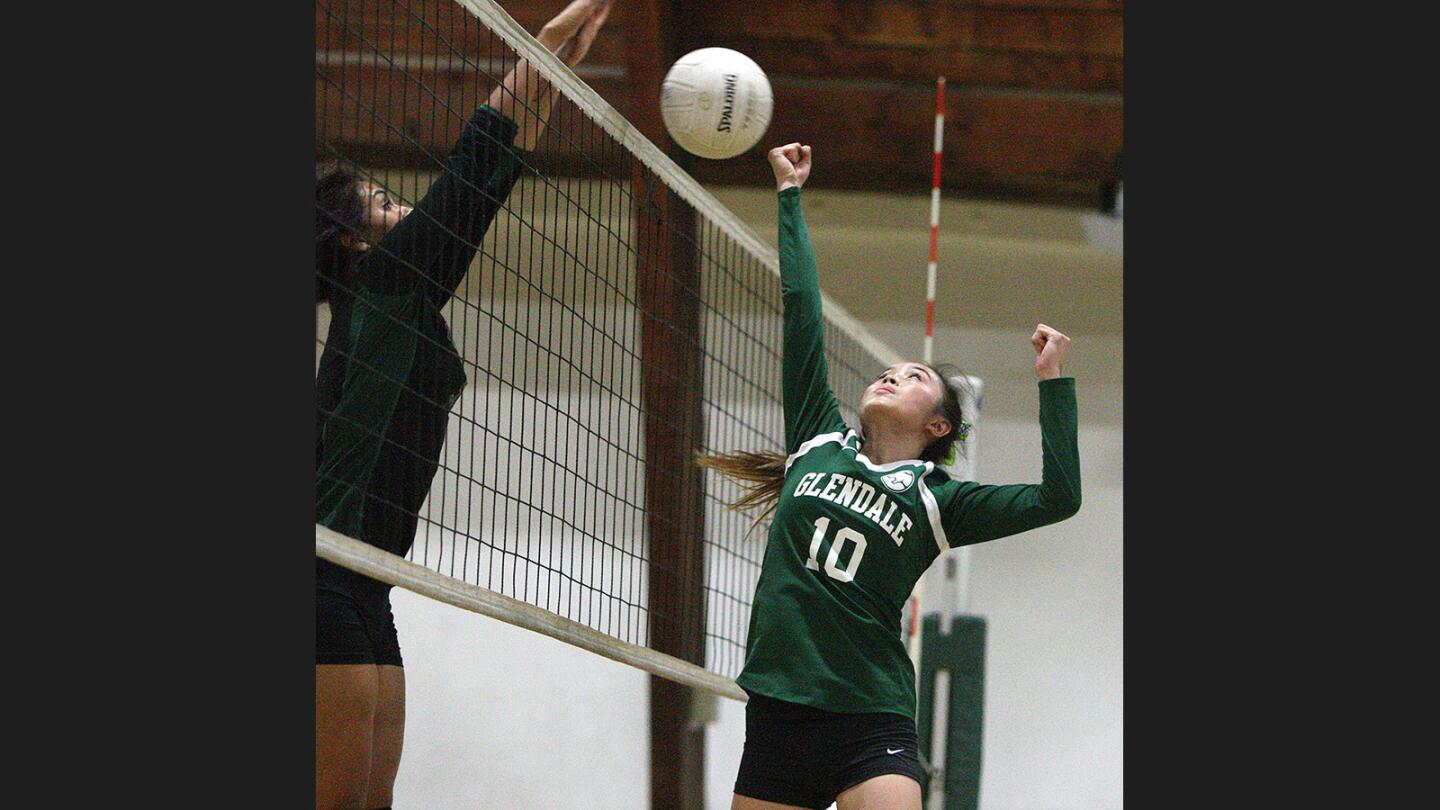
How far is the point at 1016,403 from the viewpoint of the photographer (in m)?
8.65

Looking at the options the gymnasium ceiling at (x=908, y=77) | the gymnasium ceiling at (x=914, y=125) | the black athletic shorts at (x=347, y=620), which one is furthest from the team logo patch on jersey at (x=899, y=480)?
the gymnasium ceiling at (x=908, y=77)

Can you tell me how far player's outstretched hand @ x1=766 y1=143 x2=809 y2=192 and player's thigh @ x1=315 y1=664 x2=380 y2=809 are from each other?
1577mm

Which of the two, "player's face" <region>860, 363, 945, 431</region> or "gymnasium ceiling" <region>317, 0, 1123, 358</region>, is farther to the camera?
"gymnasium ceiling" <region>317, 0, 1123, 358</region>

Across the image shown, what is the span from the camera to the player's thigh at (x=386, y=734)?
3.44 metres

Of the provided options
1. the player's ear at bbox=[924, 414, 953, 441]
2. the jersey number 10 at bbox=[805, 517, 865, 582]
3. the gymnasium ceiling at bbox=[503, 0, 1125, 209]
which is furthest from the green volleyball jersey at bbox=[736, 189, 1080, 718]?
the gymnasium ceiling at bbox=[503, 0, 1125, 209]

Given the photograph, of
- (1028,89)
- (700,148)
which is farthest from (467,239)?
(1028,89)

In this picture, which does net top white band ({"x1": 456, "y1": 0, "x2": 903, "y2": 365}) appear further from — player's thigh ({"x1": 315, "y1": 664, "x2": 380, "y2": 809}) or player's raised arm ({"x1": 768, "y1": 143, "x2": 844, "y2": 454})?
player's thigh ({"x1": 315, "y1": 664, "x2": 380, "y2": 809})

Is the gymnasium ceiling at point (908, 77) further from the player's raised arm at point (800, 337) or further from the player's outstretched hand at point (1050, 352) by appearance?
the player's outstretched hand at point (1050, 352)

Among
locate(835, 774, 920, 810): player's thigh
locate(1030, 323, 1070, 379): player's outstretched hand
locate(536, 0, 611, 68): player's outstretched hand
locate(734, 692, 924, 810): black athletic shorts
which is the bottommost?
locate(835, 774, 920, 810): player's thigh

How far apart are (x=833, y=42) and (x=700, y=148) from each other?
11.2ft

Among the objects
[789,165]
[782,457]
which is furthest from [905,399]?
[789,165]

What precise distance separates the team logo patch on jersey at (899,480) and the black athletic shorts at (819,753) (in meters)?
0.53

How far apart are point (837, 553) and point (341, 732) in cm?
117

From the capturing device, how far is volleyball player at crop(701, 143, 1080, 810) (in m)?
3.35
